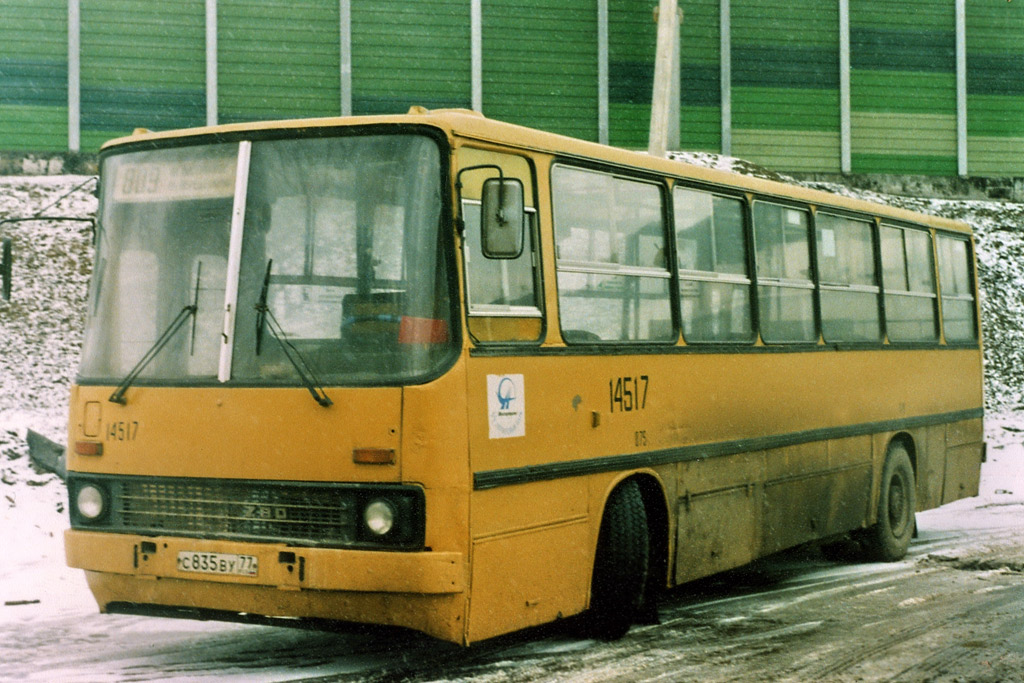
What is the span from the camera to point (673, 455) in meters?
8.79

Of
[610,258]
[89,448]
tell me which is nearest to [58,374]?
[89,448]

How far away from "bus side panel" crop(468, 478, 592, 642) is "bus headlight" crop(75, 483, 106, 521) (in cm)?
198

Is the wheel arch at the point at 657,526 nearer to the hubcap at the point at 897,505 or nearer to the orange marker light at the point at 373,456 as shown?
the orange marker light at the point at 373,456

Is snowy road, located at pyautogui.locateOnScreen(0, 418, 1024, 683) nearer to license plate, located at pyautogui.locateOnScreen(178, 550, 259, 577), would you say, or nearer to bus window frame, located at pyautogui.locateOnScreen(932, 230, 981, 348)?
license plate, located at pyautogui.locateOnScreen(178, 550, 259, 577)

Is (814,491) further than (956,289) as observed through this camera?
No

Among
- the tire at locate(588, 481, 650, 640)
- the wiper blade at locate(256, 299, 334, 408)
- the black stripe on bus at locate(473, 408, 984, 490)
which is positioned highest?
the wiper blade at locate(256, 299, 334, 408)

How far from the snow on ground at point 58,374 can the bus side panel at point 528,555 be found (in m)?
2.29

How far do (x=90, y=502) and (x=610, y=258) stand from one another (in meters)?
3.22

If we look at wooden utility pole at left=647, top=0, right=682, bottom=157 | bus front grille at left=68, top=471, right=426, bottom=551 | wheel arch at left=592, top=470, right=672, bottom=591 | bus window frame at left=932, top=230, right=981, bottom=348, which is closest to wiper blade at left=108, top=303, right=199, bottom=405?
bus front grille at left=68, top=471, right=426, bottom=551

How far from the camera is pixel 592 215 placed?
8203 mm

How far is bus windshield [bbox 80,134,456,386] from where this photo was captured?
22.4ft

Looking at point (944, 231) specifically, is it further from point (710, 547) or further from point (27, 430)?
point (27, 430)

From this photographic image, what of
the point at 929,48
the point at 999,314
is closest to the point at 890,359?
the point at 999,314

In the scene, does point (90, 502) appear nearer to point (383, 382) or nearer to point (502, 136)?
point (383, 382)
